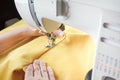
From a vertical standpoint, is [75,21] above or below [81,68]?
above

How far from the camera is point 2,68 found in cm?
87

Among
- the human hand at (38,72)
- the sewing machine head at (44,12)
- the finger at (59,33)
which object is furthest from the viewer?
the finger at (59,33)

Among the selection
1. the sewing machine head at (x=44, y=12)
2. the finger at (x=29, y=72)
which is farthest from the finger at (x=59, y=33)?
the finger at (x=29, y=72)

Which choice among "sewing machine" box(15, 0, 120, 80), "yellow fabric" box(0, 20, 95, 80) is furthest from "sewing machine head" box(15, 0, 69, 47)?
"yellow fabric" box(0, 20, 95, 80)

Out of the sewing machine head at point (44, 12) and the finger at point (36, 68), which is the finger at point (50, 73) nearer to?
the finger at point (36, 68)

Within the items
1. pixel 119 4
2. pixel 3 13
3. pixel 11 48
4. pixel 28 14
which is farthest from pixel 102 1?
pixel 3 13

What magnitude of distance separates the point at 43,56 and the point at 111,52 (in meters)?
0.42

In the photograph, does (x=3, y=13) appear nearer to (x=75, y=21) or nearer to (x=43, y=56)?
(x=43, y=56)

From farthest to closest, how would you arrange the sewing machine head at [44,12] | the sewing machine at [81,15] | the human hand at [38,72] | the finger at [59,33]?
the finger at [59,33] < the human hand at [38,72] < the sewing machine head at [44,12] < the sewing machine at [81,15]

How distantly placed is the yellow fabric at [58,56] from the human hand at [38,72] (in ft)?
0.08

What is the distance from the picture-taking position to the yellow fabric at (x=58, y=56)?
0.85 m

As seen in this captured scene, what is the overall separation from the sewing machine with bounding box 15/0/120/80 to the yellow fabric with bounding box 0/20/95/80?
13 cm

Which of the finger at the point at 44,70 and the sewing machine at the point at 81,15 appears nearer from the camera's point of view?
the sewing machine at the point at 81,15

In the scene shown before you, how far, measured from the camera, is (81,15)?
667 millimetres
